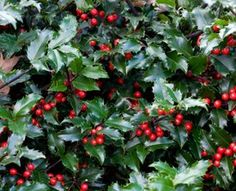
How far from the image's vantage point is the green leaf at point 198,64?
8.11ft

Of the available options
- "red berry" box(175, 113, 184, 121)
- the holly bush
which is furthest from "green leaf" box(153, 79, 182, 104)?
"red berry" box(175, 113, 184, 121)

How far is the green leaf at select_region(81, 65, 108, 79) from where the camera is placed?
243cm

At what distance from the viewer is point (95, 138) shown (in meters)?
2.48

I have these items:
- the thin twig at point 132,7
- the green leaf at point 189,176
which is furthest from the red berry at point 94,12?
the green leaf at point 189,176

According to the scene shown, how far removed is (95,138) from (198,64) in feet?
2.00

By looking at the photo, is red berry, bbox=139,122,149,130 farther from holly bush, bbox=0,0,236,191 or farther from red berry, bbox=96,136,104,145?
red berry, bbox=96,136,104,145

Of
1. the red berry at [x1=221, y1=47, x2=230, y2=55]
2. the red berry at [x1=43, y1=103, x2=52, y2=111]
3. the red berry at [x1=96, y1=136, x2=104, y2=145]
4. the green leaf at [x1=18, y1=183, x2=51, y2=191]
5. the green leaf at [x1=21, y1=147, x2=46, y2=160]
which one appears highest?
the red berry at [x1=221, y1=47, x2=230, y2=55]

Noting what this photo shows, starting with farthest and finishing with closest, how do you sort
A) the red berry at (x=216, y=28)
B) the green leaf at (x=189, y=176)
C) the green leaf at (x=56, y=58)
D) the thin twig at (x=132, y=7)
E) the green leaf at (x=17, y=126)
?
the thin twig at (x=132, y=7), the red berry at (x=216, y=28), the green leaf at (x=56, y=58), the green leaf at (x=17, y=126), the green leaf at (x=189, y=176)

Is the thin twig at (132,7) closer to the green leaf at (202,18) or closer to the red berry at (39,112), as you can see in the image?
the green leaf at (202,18)

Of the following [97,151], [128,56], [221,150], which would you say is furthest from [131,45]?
[221,150]

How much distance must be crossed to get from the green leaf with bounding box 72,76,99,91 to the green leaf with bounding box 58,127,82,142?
0.21 meters

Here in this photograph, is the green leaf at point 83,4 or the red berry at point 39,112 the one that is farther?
the green leaf at point 83,4

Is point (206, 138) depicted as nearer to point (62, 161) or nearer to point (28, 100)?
point (62, 161)

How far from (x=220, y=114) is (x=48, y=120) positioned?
32.6 inches
